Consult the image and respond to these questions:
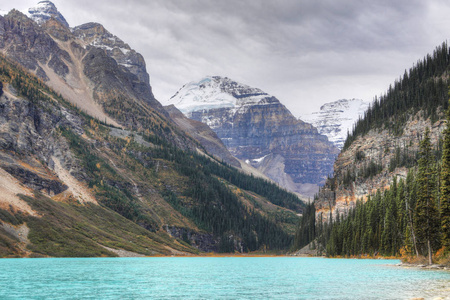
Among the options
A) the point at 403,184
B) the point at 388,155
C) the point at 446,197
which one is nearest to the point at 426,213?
the point at 446,197

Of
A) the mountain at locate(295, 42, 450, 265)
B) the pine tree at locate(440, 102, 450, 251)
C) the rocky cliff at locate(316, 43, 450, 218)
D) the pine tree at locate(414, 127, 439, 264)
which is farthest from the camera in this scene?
the rocky cliff at locate(316, 43, 450, 218)

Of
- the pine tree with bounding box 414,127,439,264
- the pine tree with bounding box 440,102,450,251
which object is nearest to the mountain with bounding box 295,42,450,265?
the pine tree with bounding box 414,127,439,264

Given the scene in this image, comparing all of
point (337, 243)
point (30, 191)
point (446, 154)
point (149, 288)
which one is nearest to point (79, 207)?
point (30, 191)

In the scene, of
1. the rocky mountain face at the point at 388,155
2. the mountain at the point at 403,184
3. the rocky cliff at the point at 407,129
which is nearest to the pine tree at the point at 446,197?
the mountain at the point at 403,184

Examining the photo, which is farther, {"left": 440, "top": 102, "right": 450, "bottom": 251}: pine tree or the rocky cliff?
the rocky cliff

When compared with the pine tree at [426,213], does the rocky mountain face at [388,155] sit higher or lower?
higher

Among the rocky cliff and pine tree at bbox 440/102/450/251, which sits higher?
the rocky cliff

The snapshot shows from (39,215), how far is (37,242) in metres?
20.1

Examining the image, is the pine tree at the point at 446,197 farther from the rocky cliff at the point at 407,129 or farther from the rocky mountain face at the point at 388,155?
the rocky mountain face at the point at 388,155

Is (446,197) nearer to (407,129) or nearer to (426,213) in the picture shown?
(426,213)

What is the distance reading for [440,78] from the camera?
181 meters

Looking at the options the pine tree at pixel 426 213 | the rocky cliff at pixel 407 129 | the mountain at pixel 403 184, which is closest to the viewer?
the pine tree at pixel 426 213

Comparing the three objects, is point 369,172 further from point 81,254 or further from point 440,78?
point 81,254

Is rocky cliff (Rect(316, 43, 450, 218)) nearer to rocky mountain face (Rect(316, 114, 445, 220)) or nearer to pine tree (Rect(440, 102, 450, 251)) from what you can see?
rocky mountain face (Rect(316, 114, 445, 220))
